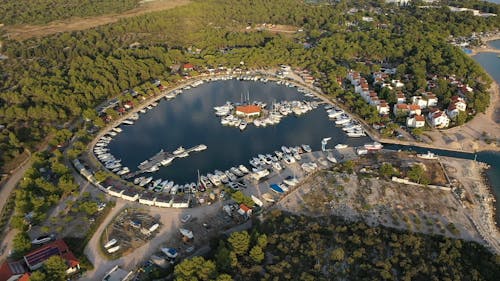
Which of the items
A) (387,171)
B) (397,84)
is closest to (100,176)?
(387,171)

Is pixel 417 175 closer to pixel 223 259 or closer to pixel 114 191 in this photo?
pixel 223 259

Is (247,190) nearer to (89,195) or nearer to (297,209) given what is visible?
(297,209)

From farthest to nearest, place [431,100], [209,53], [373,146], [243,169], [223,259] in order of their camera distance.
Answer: [209,53] < [431,100] < [373,146] < [243,169] < [223,259]

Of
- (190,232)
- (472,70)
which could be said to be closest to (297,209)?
(190,232)

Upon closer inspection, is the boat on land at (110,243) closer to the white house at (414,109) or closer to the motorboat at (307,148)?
the motorboat at (307,148)

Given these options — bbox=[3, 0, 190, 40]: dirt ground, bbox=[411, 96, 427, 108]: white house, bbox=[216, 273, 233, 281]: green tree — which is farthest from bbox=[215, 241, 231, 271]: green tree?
bbox=[3, 0, 190, 40]: dirt ground

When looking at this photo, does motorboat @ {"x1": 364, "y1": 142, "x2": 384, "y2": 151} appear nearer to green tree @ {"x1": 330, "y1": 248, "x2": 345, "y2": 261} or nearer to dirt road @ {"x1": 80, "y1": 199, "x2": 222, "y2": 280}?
green tree @ {"x1": 330, "y1": 248, "x2": 345, "y2": 261}

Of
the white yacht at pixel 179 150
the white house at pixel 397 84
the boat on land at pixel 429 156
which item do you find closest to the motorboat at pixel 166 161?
the white yacht at pixel 179 150
